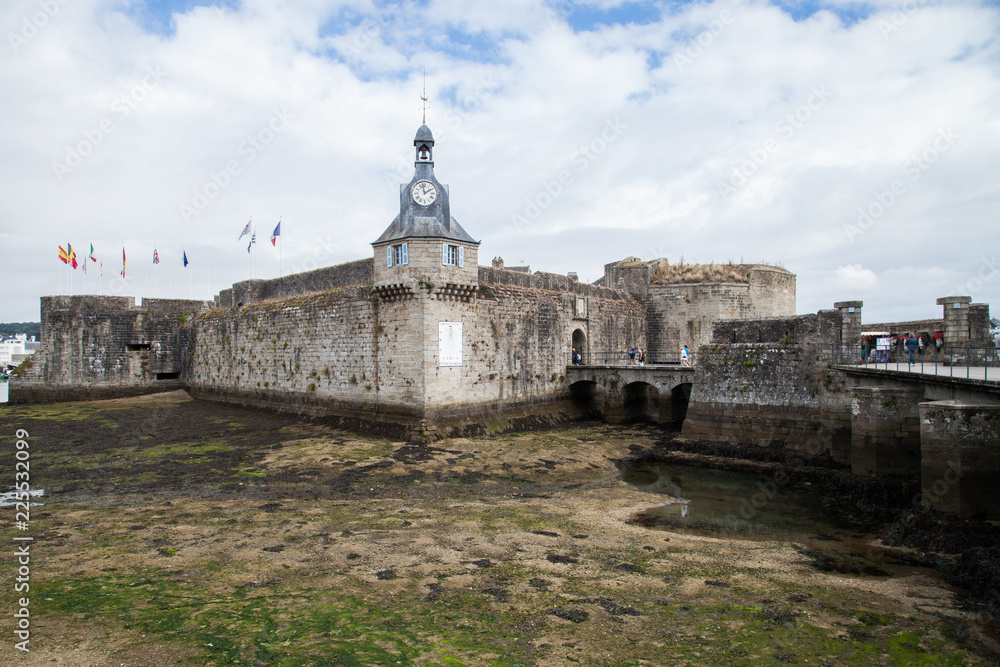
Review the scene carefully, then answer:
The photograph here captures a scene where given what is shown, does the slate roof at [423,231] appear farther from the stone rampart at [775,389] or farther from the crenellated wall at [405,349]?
the stone rampart at [775,389]

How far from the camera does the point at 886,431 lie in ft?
40.8

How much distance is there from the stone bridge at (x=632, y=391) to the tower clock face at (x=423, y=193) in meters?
8.94

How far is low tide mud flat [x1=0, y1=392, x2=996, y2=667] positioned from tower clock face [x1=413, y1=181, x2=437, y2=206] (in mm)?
8783

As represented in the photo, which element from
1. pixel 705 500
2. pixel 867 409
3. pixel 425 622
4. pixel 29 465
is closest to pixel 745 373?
pixel 867 409

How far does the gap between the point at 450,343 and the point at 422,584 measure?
37.3ft

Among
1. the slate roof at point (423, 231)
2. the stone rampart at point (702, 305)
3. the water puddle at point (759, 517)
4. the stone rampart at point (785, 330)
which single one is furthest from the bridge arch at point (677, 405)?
the slate roof at point (423, 231)

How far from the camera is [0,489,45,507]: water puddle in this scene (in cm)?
1095

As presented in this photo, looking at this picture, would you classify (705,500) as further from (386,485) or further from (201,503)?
(201,503)

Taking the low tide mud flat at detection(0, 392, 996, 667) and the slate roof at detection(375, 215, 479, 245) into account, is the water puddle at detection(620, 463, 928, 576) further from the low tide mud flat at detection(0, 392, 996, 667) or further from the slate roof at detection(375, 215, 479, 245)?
the slate roof at detection(375, 215, 479, 245)

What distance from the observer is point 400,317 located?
18078mm

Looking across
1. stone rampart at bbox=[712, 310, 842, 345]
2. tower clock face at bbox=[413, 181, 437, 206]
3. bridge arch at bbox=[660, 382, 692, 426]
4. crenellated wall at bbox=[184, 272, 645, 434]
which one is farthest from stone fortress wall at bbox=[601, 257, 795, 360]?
tower clock face at bbox=[413, 181, 437, 206]

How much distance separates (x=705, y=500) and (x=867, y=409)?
4.01 metres

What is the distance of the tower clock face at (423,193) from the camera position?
1836 centimetres

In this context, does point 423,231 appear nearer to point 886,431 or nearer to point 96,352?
point 886,431
